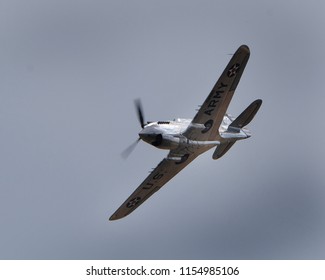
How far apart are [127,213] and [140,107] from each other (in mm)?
7136

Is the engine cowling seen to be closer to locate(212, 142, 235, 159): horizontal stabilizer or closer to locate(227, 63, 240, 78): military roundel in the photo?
locate(227, 63, 240, 78): military roundel

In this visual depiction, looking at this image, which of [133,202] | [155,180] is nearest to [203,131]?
[155,180]

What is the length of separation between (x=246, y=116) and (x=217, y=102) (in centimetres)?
346

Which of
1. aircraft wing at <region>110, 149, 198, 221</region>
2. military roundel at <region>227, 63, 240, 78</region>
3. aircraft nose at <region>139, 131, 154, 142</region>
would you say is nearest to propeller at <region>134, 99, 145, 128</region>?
aircraft nose at <region>139, 131, 154, 142</region>

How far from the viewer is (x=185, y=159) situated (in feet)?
121

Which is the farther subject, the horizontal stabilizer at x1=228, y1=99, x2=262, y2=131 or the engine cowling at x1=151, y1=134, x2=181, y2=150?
the horizontal stabilizer at x1=228, y1=99, x2=262, y2=131

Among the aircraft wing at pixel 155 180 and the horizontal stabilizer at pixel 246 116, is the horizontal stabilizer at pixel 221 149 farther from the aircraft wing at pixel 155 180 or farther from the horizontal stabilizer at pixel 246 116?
the aircraft wing at pixel 155 180

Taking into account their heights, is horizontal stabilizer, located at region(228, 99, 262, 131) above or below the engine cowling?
above

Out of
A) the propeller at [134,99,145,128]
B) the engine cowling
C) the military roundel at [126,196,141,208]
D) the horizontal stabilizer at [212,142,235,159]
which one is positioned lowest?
the military roundel at [126,196,141,208]

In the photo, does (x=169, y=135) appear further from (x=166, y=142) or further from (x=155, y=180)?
(x=155, y=180)

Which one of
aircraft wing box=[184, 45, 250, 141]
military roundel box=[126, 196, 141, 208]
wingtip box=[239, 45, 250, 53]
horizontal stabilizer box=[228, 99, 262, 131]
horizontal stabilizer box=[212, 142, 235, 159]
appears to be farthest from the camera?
military roundel box=[126, 196, 141, 208]

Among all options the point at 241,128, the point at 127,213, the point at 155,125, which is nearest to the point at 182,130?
the point at 155,125

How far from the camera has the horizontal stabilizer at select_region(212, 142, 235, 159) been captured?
3797 centimetres
